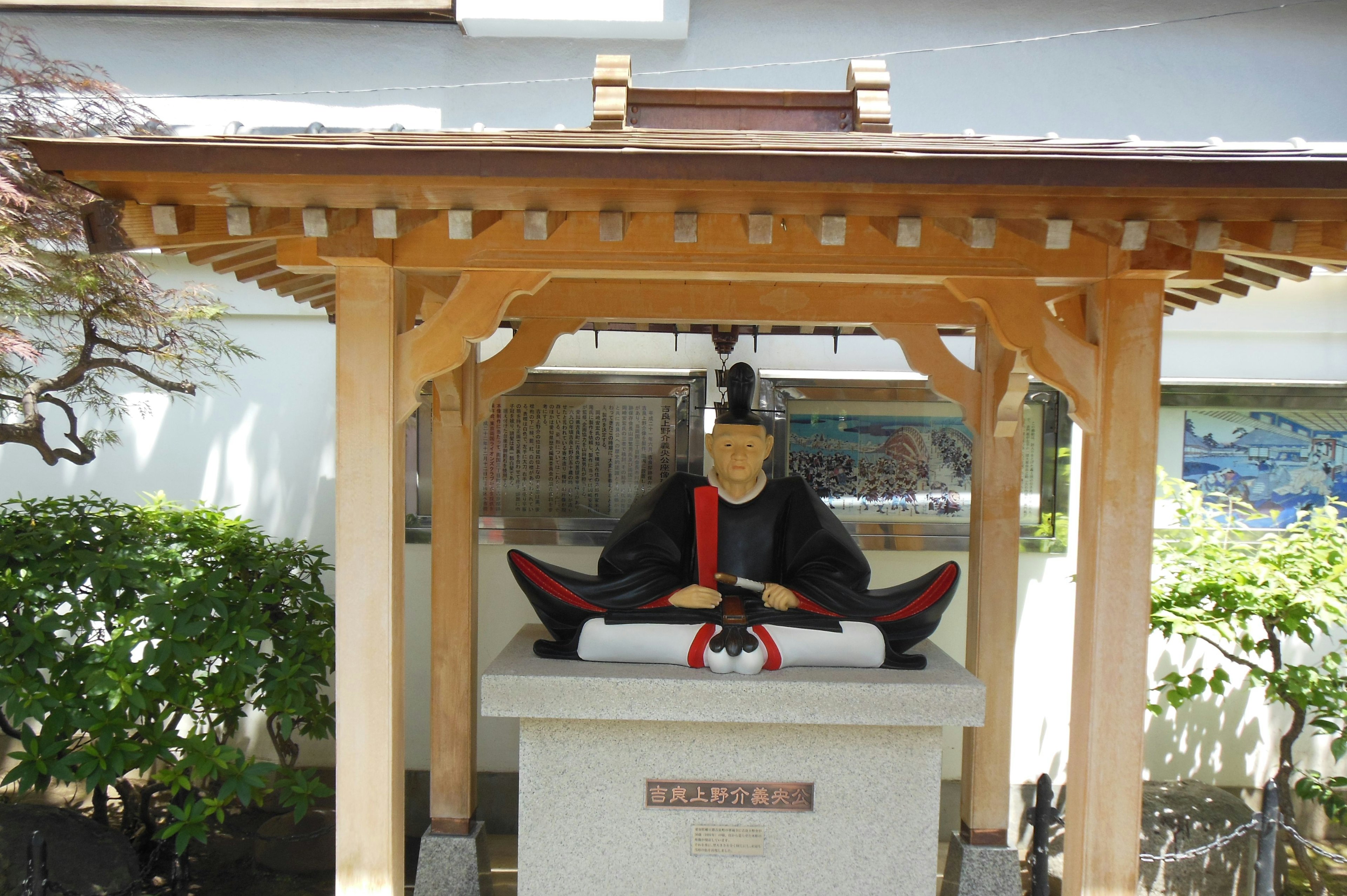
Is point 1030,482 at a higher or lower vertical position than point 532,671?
higher

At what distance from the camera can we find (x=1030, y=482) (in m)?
5.34

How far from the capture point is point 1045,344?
304 cm

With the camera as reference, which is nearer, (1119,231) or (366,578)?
(1119,231)

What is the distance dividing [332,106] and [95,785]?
12.8 feet

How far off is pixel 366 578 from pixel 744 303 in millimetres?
1966

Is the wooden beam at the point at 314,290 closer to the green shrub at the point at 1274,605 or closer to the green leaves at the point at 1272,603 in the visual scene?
the green leaves at the point at 1272,603

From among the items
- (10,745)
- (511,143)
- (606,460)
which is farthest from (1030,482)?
(10,745)

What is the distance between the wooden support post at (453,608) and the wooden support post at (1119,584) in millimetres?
2664

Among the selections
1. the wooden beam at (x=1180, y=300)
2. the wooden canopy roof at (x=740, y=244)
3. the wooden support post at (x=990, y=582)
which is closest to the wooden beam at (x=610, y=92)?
the wooden canopy roof at (x=740, y=244)

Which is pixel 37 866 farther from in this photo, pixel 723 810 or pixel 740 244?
pixel 740 244

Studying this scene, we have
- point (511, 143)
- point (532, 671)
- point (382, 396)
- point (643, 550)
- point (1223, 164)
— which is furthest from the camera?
point (643, 550)

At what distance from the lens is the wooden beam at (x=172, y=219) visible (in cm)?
276

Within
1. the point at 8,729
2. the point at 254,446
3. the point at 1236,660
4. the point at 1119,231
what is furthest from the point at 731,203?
the point at 8,729

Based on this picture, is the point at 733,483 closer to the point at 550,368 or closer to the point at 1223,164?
the point at 550,368
